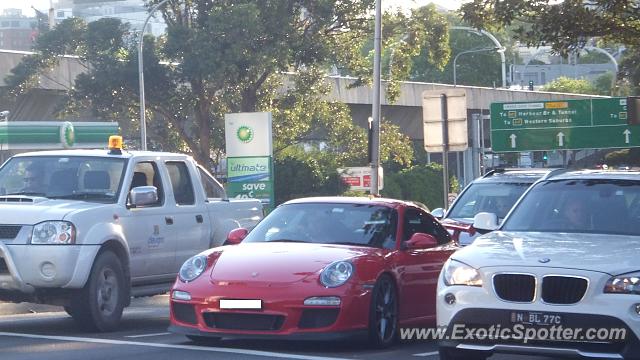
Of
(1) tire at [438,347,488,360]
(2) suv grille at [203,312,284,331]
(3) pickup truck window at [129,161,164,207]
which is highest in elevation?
(3) pickup truck window at [129,161,164,207]

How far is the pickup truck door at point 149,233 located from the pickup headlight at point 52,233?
907mm

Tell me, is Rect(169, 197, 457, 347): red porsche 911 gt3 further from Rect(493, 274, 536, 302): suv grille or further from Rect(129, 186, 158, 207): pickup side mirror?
Rect(493, 274, 536, 302): suv grille

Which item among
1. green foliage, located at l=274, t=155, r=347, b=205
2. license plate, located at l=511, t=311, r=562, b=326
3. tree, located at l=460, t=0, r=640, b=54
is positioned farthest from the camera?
green foliage, located at l=274, t=155, r=347, b=205

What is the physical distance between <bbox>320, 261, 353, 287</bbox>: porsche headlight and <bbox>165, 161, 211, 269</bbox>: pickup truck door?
11.5 ft

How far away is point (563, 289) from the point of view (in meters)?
8.51

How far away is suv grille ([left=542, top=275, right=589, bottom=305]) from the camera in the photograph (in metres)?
8.45

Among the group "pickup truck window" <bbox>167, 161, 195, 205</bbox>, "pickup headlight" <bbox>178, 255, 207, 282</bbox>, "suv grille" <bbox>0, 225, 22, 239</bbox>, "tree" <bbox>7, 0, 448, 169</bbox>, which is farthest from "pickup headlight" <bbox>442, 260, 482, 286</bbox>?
"tree" <bbox>7, 0, 448, 169</bbox>

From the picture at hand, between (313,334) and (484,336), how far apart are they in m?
1.78

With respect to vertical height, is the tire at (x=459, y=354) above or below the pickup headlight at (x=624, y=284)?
below

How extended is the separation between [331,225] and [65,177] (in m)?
3.06

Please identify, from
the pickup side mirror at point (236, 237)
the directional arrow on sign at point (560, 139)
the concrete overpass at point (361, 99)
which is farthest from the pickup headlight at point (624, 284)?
the directional arrow on sign at point (560, 139)

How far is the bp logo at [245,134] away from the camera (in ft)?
106

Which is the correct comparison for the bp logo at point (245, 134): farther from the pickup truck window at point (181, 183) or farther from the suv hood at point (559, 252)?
the suv hood at point (559, 252)

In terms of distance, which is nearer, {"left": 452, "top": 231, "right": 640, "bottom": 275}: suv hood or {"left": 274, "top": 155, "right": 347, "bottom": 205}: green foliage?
{"left": 452, "top": 231, "right": 640, "bottom": 275}: suv hood
